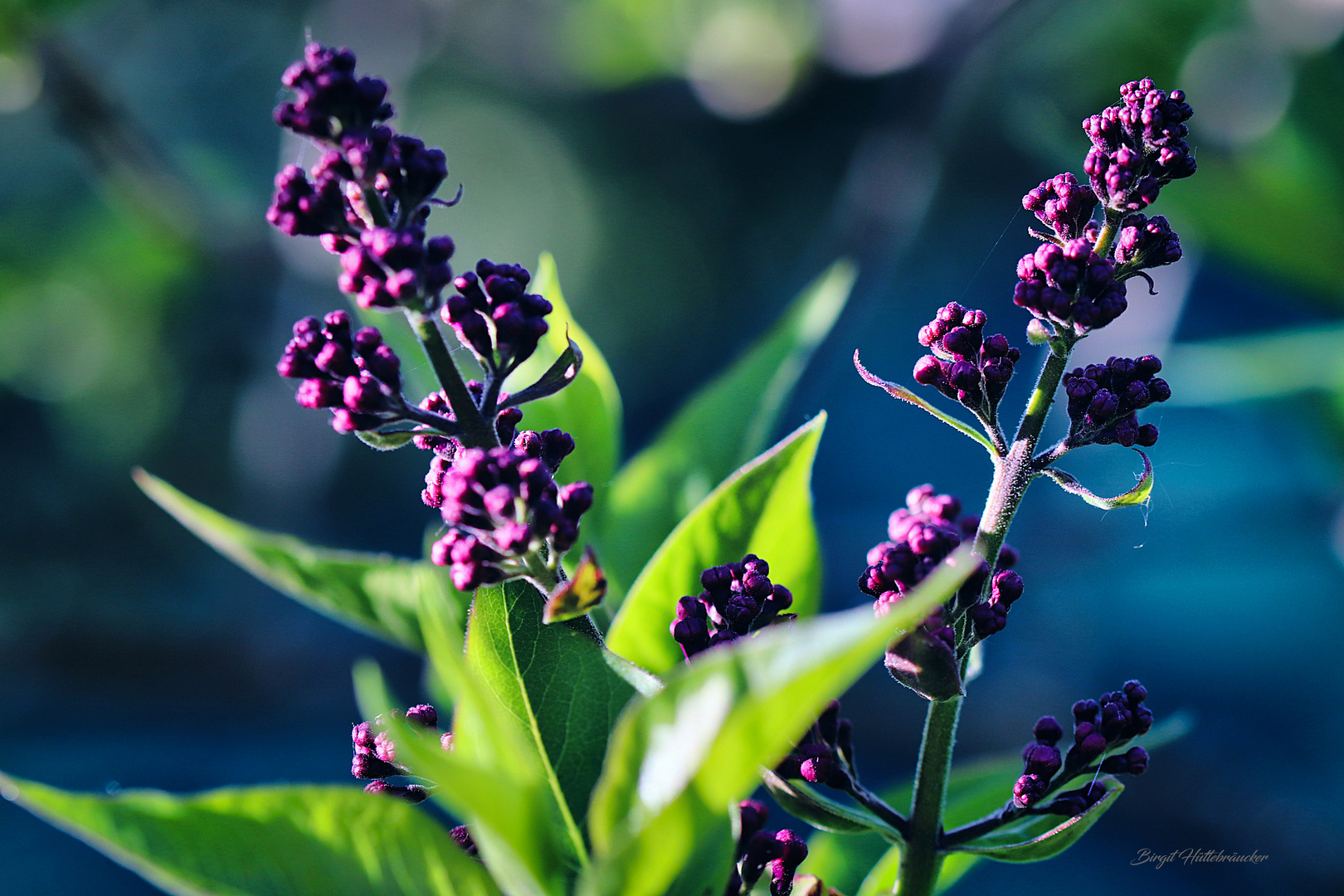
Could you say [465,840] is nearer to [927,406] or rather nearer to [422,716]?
[422,716]

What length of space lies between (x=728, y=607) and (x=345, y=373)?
183 millimetres

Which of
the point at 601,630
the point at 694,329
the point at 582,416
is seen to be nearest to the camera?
the point at 601,630

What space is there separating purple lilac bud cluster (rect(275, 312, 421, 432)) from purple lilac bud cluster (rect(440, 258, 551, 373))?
31mm

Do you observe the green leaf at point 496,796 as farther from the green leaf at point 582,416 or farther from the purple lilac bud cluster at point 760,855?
the green leaf at point 582,416

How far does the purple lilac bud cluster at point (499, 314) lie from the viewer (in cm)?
39

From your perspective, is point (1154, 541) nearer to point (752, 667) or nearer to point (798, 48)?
point (798, 48)

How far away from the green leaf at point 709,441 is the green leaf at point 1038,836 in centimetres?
26

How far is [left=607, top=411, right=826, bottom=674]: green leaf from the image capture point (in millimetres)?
488

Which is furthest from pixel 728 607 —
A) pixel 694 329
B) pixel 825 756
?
pixel 694 329

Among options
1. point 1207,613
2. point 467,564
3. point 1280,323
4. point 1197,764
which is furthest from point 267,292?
point 1280,323

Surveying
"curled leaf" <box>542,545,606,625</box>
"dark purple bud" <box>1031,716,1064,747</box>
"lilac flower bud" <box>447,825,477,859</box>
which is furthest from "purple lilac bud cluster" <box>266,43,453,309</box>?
"dark purple bud" <box>1031,716,1064,747</box>

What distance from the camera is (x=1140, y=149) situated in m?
0.40

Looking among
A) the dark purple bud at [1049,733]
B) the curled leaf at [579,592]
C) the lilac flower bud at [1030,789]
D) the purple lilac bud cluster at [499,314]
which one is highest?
the purple lilac bud cluster at [499,314]

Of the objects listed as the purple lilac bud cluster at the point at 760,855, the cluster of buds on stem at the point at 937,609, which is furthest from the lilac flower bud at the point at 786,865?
the cluster of buds on stem at the point at 937,609
